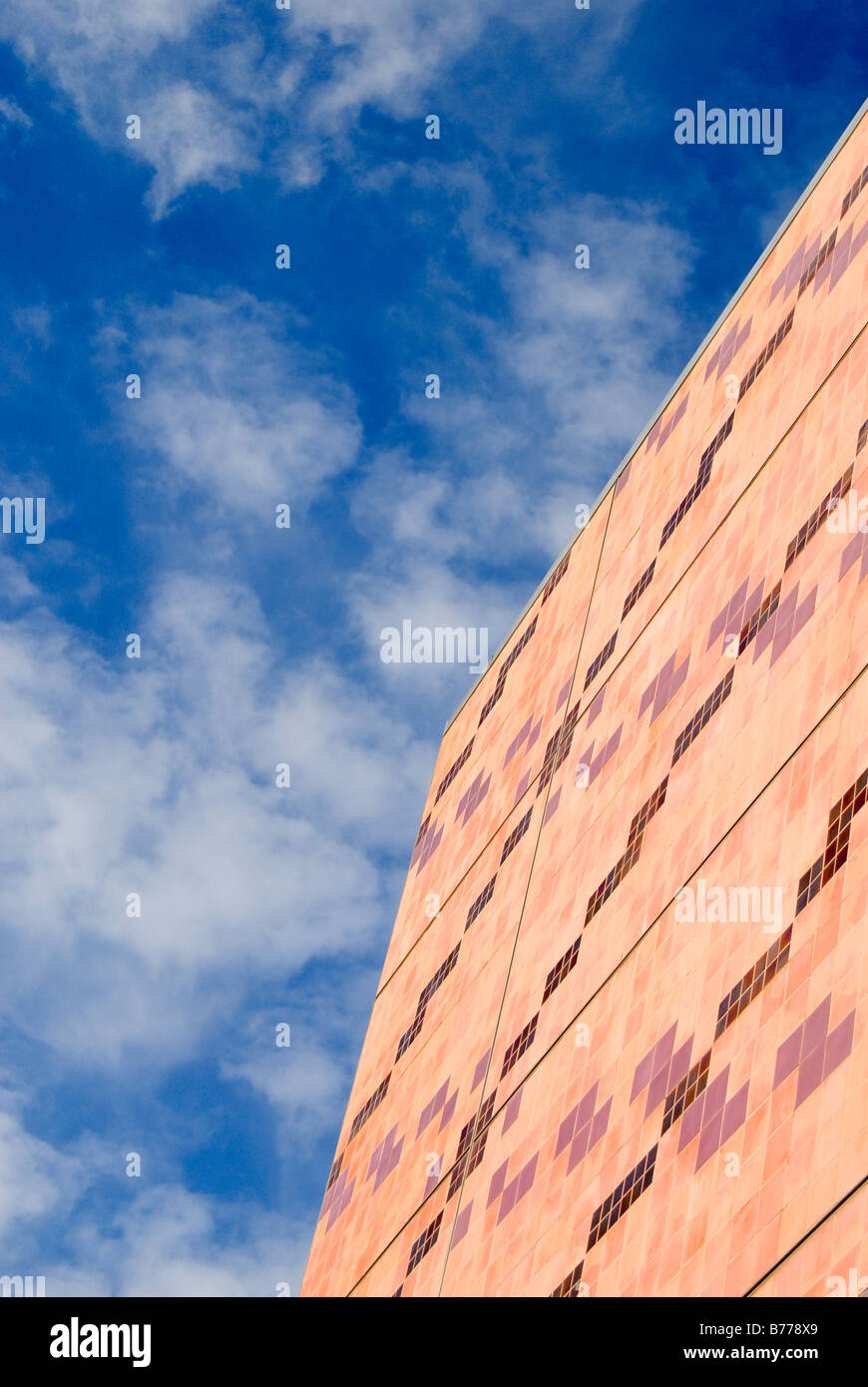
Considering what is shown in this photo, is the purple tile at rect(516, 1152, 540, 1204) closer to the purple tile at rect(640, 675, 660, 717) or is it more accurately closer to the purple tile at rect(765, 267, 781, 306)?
the purple tile at rect(640, 675, 660, 717)

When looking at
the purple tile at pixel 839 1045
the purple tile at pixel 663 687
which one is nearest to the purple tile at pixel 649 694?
the purple tile at pixel 663 687

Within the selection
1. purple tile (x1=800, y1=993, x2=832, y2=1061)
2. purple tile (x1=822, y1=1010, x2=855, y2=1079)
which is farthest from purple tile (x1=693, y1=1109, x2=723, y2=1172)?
purple tile (x1=822, y1=1010, x2=855, y2=1079)

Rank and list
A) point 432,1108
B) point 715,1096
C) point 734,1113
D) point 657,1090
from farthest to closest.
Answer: point 432,1108 → point 657,1090 → point 715,1096 → point 734,1113

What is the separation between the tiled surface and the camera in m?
30.0

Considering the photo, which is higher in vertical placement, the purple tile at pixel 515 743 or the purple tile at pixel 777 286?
the purple tile at pixel 777 286

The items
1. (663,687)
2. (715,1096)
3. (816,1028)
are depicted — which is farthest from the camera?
(663,687)

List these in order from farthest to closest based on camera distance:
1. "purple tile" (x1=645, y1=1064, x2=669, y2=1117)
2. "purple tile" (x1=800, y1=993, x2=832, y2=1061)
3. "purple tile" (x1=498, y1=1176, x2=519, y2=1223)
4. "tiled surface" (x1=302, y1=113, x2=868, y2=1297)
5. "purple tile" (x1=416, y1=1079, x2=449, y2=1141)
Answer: "purple tile" (x1=416, y1=1079, x2=449, y2=1141) → "purple tile" (x1=498, y1=1176, x2=519, y2=1223) → "purple tile" (x1=645, y1=1064, x2=669, y2=1117) → "tiled surface" (x1=302, y1=113, x2=868, y2=1297) → "purple tile" (x1=800, y1=993, x2=832, y2=1061)

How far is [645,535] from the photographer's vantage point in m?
53.6

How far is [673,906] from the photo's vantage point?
3806 centimetres

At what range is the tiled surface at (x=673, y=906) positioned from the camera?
30000 mm

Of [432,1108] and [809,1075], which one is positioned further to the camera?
[432,1108]

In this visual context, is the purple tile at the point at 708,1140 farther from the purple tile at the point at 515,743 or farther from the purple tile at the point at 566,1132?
the purple tile at the point at 515,743

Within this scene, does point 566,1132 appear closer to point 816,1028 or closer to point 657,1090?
point 657,1090

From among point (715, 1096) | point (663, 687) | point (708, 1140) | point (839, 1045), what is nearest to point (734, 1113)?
point (708, 1140)
